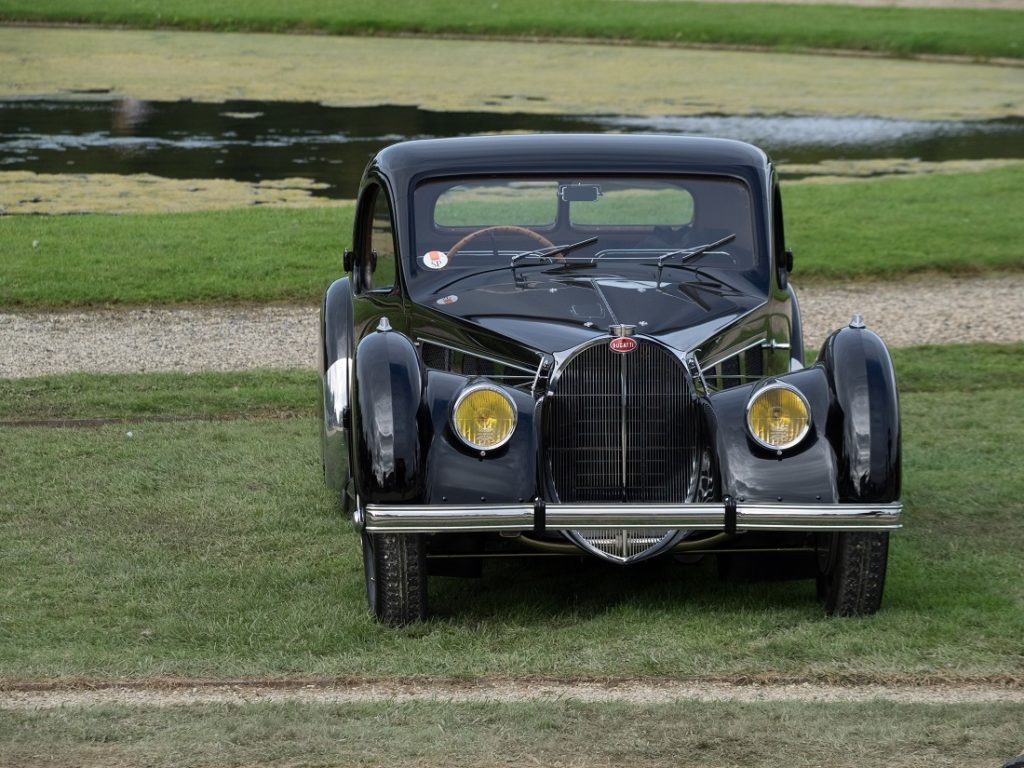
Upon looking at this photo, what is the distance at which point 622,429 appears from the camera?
18.0 feet

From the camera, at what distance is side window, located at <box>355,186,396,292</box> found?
6758mm

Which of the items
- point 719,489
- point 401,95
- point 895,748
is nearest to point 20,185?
point 401,95

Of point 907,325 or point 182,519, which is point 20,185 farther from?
point 182,519

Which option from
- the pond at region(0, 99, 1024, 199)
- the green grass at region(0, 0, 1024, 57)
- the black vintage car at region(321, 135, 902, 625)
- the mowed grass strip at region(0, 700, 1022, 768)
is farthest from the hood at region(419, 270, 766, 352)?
the green grass at region(0, 0, 1024, 57)

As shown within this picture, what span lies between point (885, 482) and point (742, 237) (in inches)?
68.1

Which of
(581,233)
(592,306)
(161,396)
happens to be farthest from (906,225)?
(592,306)

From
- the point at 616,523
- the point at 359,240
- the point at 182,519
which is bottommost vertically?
the point at 182,519

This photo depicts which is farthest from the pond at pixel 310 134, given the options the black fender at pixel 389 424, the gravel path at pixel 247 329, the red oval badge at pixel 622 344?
the red oval badge at pixel 622 344

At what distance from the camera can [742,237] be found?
6684 millimetres

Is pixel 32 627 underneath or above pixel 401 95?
underneath

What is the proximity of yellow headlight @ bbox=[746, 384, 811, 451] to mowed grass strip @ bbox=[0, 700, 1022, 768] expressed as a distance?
3.71 ft

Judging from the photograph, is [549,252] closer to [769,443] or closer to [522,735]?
[769,443]

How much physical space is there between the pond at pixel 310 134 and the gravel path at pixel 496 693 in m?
13.3

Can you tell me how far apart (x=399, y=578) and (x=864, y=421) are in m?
1.71
